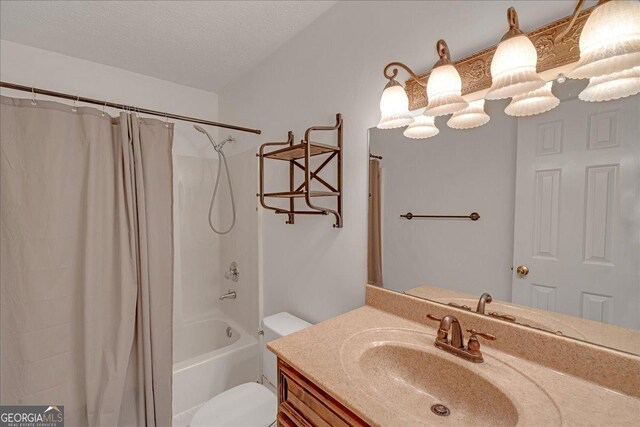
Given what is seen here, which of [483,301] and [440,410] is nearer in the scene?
[440,410]

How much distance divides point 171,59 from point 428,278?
7.12 feet

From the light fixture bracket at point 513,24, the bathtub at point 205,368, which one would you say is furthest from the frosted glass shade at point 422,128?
the bathtub at point 205,368

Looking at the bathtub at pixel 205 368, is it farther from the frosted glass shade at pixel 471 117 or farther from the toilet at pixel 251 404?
the frosted glass shade at pixel 471 117

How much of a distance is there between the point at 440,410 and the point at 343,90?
136 centimetres

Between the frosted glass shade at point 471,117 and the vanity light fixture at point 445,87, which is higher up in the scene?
the vanity light fixture at point 445,87

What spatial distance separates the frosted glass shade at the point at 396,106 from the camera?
105cm

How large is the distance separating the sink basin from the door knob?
0.28 metres

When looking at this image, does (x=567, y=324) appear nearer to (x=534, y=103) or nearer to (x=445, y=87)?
(x=534, y=103)

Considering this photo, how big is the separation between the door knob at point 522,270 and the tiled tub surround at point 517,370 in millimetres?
165

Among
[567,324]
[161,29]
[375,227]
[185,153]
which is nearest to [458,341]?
[567,324]

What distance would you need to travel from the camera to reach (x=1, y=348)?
1265 millimetres

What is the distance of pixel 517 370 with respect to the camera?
29.8 inches

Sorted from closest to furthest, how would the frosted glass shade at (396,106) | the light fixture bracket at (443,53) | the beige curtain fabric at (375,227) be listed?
the light fixture bracket at (443,53)
the frosted glass shade at (396,106)
the beige curtain fabric at (375,227)

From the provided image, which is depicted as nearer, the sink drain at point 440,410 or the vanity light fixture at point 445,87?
the sink drain at point 440,410
